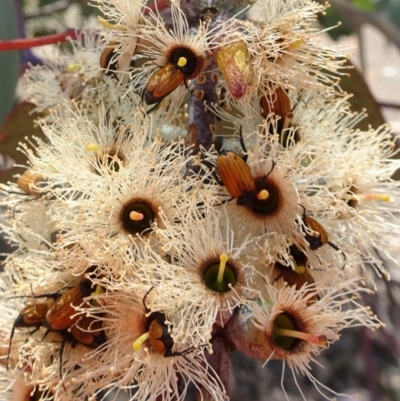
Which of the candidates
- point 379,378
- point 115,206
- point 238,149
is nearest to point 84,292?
point 115,206

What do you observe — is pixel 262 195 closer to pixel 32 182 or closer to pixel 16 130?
pixel 32 182

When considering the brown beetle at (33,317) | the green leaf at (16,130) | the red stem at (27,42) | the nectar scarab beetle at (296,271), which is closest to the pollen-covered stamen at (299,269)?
the nectar scarab beetle at (296,271)

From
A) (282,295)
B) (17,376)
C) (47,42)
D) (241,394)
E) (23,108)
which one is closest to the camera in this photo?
(282,295)

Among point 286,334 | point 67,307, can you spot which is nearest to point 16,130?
point 67,307

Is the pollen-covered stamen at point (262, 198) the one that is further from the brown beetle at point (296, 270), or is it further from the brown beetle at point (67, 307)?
the brown beetle at point (67, 307)

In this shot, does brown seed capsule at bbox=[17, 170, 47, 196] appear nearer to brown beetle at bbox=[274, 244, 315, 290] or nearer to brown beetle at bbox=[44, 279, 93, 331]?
brown beetle at bbox=[44, 279, 93, 331]

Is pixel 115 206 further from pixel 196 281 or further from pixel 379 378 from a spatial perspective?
pixel 379 378
